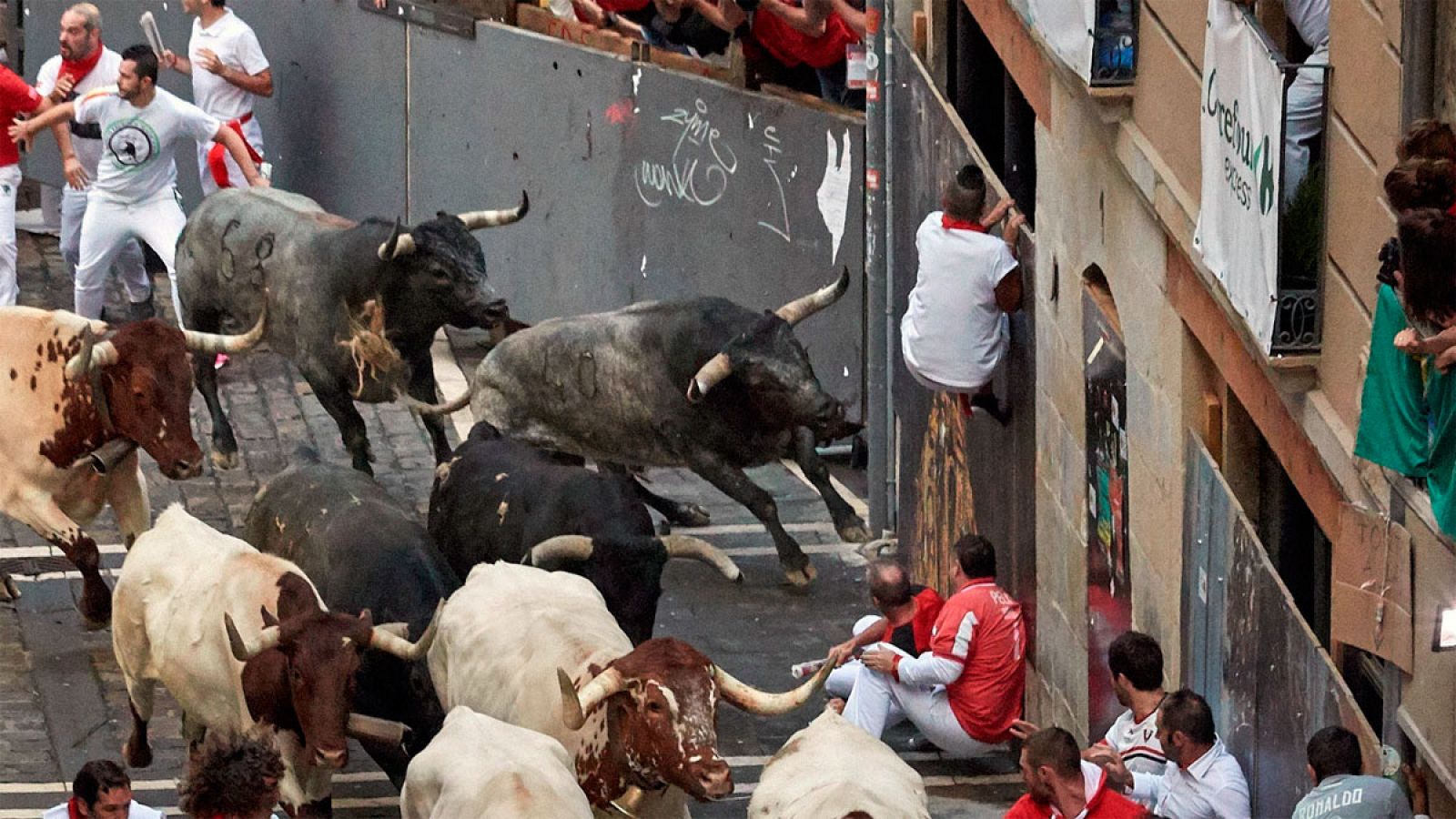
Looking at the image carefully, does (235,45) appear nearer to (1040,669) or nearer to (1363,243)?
(1040,669)

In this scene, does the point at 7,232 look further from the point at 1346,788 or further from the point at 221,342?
the point at 1346,788

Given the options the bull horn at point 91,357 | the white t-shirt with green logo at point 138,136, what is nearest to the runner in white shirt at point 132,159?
the white t-shirt with green logo at point 138,136

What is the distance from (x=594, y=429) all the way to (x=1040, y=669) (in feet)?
12.3

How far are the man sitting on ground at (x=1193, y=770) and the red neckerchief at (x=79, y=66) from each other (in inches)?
490

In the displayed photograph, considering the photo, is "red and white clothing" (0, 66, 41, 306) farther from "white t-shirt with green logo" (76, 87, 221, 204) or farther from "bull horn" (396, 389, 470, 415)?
"bull horn" (396, 389, 470, 415)

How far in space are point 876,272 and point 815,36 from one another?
1878mm

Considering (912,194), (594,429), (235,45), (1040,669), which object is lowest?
(1040,669)

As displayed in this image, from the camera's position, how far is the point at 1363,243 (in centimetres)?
745

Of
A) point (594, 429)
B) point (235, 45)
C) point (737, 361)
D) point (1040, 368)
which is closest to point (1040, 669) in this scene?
point (1040, 368)

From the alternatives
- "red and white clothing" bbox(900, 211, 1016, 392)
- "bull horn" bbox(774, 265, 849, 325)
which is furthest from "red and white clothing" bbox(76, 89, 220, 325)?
"red and white clothing" bbox(900, 211, 1016, 392)

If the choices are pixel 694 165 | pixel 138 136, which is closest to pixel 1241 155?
pixel 694 165

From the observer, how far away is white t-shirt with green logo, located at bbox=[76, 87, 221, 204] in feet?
57.8

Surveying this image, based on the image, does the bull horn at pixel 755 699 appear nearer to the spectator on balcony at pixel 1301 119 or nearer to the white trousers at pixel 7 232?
the spectator on balcony at pixel 1301 119

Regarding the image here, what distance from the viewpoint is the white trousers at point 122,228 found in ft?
58.6
